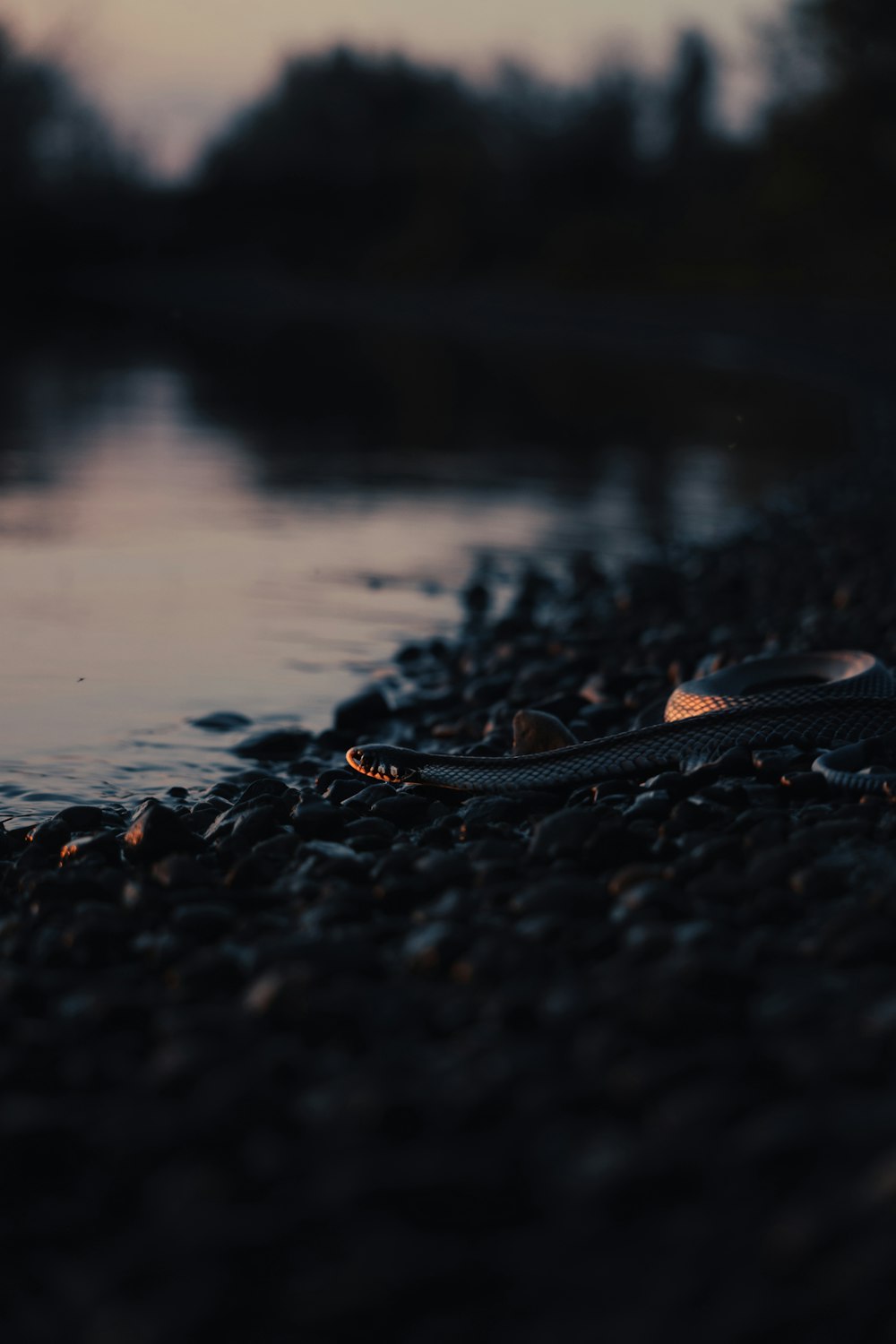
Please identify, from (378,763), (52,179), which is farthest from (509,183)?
(378,763)

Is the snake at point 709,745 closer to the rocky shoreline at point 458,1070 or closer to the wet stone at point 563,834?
the rocky shoreline at point 458,1070

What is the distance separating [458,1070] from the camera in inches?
143

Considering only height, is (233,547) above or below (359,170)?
below

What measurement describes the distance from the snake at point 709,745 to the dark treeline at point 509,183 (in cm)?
6014

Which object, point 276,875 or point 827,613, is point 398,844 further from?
point 827,613

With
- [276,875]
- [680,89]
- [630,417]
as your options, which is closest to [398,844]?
[276,875]

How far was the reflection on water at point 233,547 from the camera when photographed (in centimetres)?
898

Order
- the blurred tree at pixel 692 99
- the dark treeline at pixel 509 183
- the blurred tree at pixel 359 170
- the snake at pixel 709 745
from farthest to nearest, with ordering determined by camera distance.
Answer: the blurred tree at pixel 692 99 → the blurred tree at pixel 359 170 → the dark treeline at pixel 509 183 → the snake at pixel 709 745

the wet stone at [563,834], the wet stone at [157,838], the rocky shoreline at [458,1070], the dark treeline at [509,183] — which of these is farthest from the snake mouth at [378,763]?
the dark treeline at [509,183]

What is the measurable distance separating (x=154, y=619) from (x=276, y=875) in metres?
6.87

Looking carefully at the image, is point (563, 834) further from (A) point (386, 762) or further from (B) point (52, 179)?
(B) point (52, 179)

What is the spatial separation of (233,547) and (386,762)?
358 inches

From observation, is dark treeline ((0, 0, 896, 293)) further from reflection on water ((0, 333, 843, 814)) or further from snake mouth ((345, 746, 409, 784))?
snake mouth ((345, 746, 409, 784))

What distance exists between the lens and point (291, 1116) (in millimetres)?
3561
